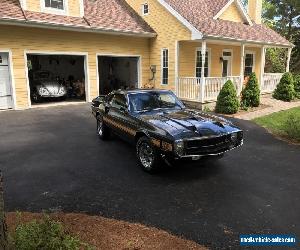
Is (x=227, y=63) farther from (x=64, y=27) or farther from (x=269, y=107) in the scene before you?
(x=64, y=27)

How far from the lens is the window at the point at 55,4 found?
15.1 metres

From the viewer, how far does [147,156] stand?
655cm

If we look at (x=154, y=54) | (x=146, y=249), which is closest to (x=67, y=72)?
(x=154, y=54)

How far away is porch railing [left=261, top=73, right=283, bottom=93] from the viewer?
19.5 meters

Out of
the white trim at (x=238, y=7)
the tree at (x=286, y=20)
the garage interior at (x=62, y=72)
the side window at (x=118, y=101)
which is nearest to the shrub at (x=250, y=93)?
the white trim at (x=238, y=7)

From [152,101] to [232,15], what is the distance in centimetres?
1481

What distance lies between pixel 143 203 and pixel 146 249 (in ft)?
4.46

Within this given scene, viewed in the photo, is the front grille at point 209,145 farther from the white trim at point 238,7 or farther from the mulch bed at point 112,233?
the white trim at point 238,7

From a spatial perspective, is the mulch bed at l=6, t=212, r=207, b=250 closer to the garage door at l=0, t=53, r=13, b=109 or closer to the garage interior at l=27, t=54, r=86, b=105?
the garage door at l=0, t=53, r=13, b=109

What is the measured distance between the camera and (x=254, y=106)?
15930 mm

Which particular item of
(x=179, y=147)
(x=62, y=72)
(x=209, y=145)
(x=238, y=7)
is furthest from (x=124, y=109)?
(x=62, y=72)

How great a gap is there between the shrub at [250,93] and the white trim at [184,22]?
3.59m

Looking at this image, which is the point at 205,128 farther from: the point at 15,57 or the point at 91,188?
the point at 15,57

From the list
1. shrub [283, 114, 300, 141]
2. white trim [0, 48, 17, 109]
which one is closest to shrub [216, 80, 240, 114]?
shrub [283, 114, 300, 141]
